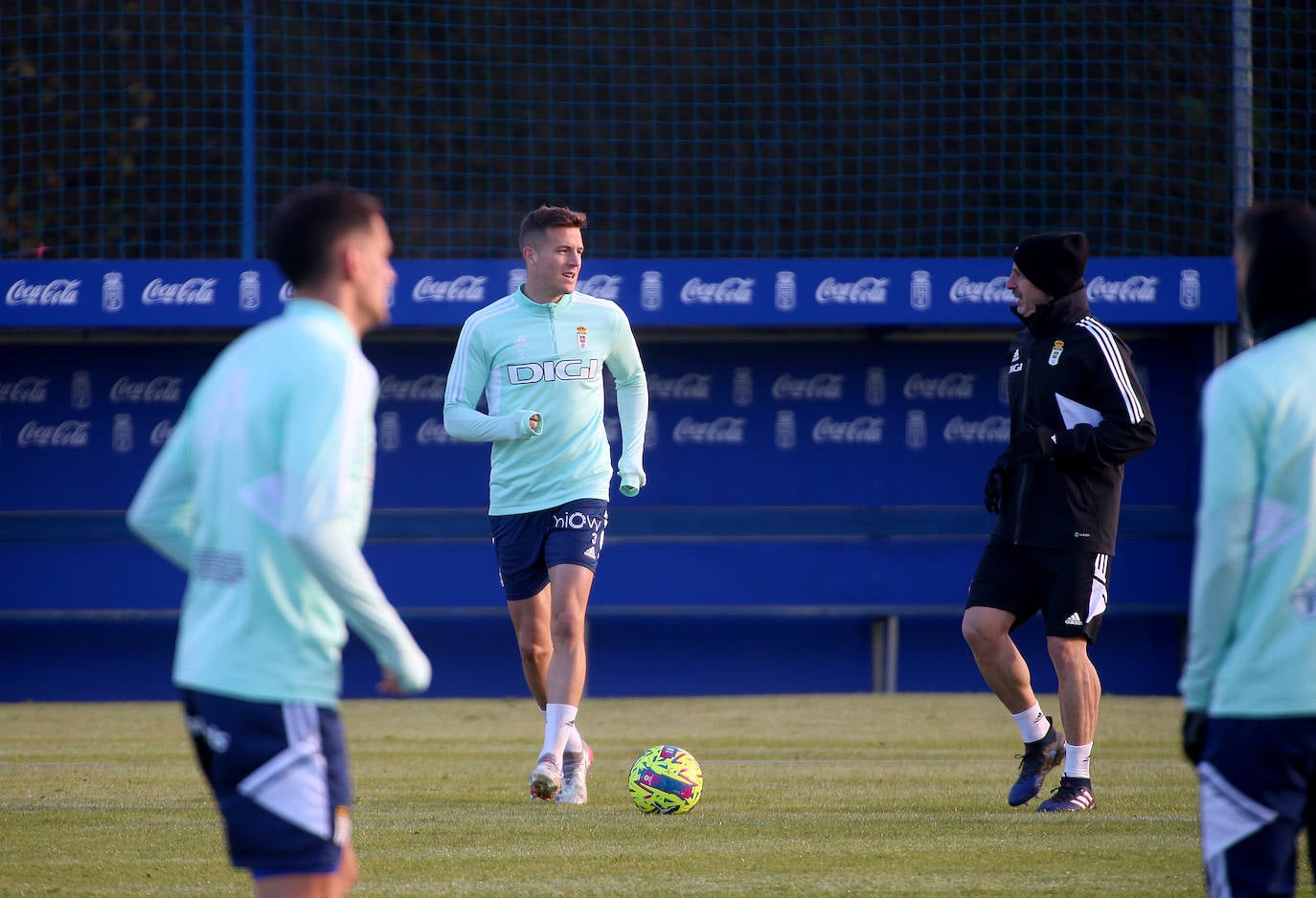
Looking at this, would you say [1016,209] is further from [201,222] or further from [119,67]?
[119,67]

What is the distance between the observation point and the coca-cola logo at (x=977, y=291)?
1142 cm

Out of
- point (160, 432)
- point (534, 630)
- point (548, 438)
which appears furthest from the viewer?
point (160, 432)

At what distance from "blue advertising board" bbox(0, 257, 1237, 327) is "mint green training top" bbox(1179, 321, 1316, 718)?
28.0 ft

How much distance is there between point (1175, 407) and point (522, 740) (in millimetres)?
6128

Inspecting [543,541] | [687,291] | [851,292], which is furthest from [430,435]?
[543,541]

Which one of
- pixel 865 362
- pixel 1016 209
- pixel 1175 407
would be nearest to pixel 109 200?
pixel 865 362

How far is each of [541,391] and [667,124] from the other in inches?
386

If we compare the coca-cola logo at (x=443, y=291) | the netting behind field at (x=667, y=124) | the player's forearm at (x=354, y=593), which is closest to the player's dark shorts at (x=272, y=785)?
the player's forearm at (x=354, y=593)

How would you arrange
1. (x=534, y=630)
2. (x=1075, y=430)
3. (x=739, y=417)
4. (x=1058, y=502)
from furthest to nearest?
(x=739, y=417) → (x=534, y=630) → (x=1058, y=502) → (x=1075, y=430)

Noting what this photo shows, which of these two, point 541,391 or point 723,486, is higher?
point 541,391

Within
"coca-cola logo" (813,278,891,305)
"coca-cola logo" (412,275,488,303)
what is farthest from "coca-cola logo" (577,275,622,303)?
"coca-cola logo" (813,278,891,305)

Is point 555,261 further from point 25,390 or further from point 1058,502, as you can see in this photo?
point 25,390

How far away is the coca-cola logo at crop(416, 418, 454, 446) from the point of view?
40.5 ft

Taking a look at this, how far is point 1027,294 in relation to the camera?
6145mm
